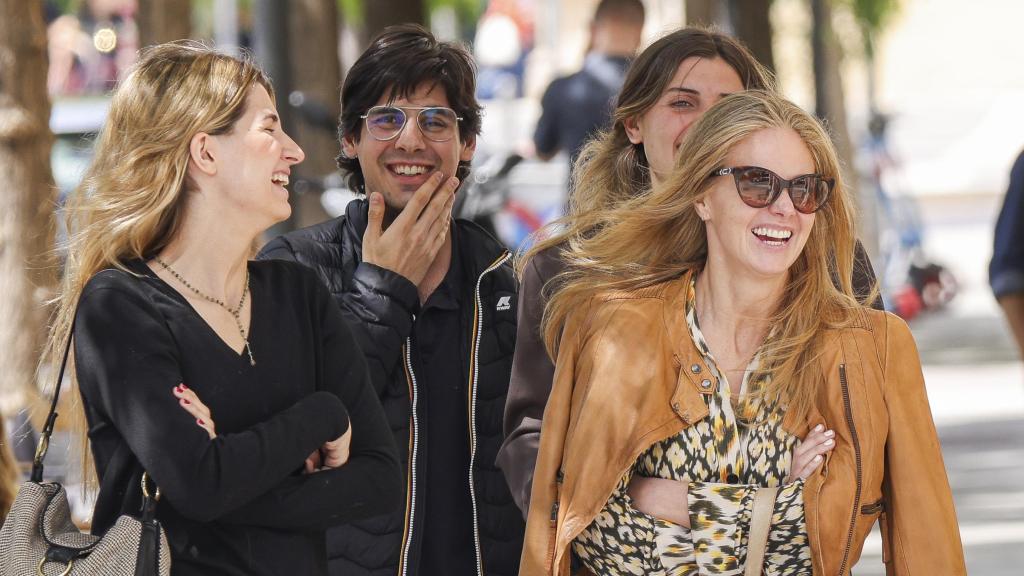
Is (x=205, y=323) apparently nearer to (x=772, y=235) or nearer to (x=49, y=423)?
(x=49, y=423)

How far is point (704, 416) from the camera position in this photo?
319 cm

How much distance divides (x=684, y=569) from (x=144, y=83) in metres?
1.43

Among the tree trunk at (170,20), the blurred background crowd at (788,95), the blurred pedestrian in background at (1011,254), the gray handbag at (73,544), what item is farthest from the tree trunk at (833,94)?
the gray handbag at (73,544)

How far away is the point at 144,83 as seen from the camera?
3.11m

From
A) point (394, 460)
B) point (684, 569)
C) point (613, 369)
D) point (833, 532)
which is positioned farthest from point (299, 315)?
point (833, 532)

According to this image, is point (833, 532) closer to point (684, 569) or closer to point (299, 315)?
point (684, 569)

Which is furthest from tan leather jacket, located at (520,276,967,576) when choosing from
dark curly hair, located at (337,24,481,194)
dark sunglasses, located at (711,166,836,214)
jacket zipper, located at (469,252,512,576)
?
dark curly hair, located at (337,24,481,194)

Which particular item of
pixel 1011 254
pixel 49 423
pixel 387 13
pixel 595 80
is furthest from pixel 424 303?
pixel 387 13

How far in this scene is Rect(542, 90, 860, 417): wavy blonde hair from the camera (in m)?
3.22

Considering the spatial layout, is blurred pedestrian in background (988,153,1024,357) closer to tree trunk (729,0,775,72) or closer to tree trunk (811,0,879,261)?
tree trunk (811,0,879,261)

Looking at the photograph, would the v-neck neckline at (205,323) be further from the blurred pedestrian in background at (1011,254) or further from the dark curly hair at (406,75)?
the blurred pedestrian in background at (1011,254)

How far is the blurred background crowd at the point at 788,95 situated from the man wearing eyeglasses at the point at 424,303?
64cm

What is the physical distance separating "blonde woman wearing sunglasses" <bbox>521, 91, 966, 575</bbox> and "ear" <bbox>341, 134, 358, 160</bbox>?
0.93 metres

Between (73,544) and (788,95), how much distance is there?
2.54 m
